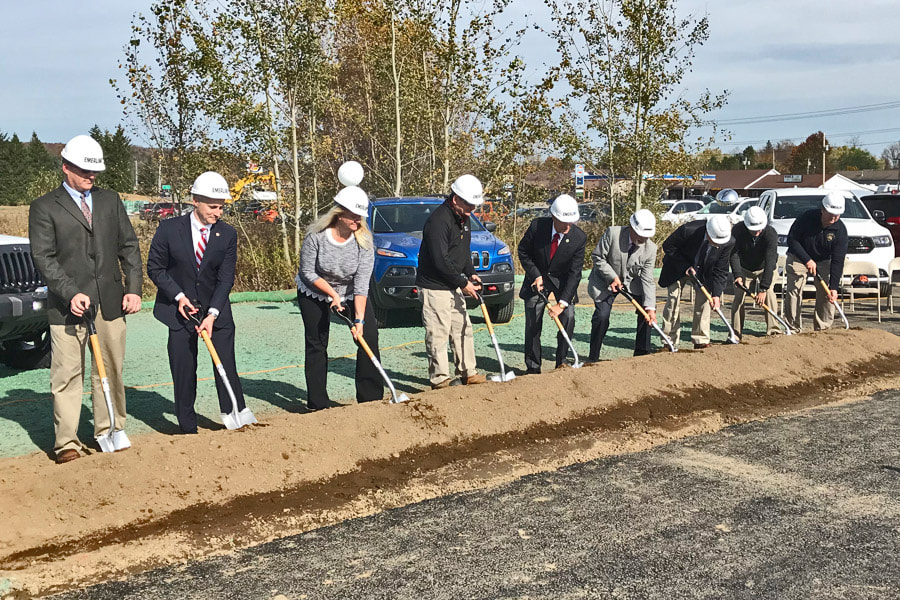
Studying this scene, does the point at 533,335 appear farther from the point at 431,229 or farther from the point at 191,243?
the point at 191,243

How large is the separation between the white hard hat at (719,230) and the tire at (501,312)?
3573 millimetres

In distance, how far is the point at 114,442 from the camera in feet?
18.6

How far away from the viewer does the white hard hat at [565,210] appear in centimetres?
870

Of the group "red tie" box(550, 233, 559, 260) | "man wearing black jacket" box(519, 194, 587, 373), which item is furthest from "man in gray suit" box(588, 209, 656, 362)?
"red tie" box(550, 233, 559, 260)

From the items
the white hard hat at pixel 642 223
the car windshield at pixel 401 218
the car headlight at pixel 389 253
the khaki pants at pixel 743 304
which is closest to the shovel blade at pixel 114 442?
the white hard hat at pixel 642 223

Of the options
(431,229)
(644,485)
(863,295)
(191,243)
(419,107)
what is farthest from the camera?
(419,107)

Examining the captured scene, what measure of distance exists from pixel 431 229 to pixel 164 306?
2384 mm

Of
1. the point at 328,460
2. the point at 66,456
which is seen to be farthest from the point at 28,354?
the point at 328,460

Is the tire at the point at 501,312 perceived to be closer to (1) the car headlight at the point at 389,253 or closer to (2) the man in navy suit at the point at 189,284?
(1) the car headlight at the point at 389,253

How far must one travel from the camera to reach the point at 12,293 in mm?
8219

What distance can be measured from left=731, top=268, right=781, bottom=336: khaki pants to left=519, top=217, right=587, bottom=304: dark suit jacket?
2818 millimetres

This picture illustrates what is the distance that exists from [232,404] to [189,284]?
2.99 feet

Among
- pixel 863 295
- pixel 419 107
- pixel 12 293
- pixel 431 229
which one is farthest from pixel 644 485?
pixel 419 107

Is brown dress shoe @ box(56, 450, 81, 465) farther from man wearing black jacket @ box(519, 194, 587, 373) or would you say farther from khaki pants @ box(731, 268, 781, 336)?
khaki pants @ box(731, 268, 781, 336)
